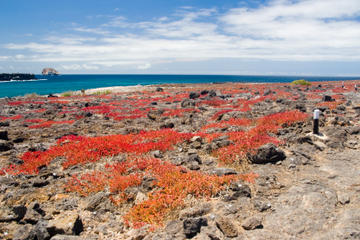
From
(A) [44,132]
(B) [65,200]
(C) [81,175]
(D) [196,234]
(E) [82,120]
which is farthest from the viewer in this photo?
(E) [82,120]

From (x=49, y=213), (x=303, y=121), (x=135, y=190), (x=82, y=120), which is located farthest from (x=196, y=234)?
(x=82, y=120)

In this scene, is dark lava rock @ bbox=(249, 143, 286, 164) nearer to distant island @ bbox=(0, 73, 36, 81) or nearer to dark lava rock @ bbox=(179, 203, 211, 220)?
dark lava rock @ bbox=(179, 203, 211, 220)

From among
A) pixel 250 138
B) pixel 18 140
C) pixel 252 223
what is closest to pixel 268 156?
pixel 250 138

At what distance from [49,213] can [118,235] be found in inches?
92.5

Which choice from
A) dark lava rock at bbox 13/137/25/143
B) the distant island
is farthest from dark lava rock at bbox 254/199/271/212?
the distant island

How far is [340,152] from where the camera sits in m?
10.7

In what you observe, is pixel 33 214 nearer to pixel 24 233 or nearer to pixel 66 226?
pixel 24 233

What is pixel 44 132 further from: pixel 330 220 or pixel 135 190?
pixel 330 220

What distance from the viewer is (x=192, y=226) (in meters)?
5.75

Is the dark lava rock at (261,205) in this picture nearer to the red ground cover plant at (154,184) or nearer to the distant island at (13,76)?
the red ground cover plant at (154,184)

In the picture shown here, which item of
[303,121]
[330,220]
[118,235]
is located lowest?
[118,235]

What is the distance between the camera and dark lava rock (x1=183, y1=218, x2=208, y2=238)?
5.67 metres

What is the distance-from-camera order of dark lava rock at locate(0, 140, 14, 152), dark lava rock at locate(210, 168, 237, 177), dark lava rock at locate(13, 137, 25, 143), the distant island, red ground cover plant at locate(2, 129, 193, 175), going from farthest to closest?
the distant island, dark lava rock at locate(13, 137, 25, 143), dark lava rock at locate(0, 140, 14, 152), red ground cover plant at locate(2, 129, 193, 175), dark lava rock at locate(210, 168, 237, 177)

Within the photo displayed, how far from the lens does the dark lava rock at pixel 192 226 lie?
5.67 meters
